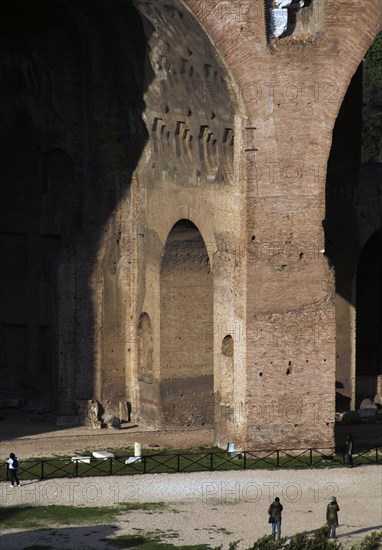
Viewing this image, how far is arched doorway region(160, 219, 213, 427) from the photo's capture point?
3784 cm

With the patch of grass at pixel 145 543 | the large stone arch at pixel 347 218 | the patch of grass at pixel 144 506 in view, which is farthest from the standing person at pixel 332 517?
the large stone arch at pixel 347 218

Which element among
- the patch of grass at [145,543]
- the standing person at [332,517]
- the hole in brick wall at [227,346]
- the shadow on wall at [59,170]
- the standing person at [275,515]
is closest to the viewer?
the patch of grass at [145,543]

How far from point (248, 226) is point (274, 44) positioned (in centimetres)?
338

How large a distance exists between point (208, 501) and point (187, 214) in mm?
7311

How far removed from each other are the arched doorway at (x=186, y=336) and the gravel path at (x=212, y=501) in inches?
203

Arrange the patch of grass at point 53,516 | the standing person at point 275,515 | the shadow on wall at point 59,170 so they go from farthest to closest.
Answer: the shadow on wall at point 59,170, the patch of grass at point 53,516, the standing person at point 275,515

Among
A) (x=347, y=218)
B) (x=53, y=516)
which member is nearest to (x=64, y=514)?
(x=53, y=516)

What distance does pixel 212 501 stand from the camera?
103ft

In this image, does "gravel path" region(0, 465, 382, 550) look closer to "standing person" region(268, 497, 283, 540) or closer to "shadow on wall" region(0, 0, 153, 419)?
"standing person" region(268, 497, 283, 540)

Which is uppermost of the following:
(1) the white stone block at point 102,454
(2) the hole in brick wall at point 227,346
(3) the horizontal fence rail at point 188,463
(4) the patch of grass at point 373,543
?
(2) the hole in brick wall at point 227,346

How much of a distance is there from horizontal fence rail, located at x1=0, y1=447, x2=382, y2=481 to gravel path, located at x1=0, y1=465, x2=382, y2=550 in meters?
0.41

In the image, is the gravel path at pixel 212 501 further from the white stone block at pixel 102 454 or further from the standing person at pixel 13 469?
the white stone block at pixel 102 454

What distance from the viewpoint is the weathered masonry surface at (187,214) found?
33750 millimetres

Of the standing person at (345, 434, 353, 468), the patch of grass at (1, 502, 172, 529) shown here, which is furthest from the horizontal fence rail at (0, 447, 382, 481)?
the patch of grass at (1, 502, 172, 529)
